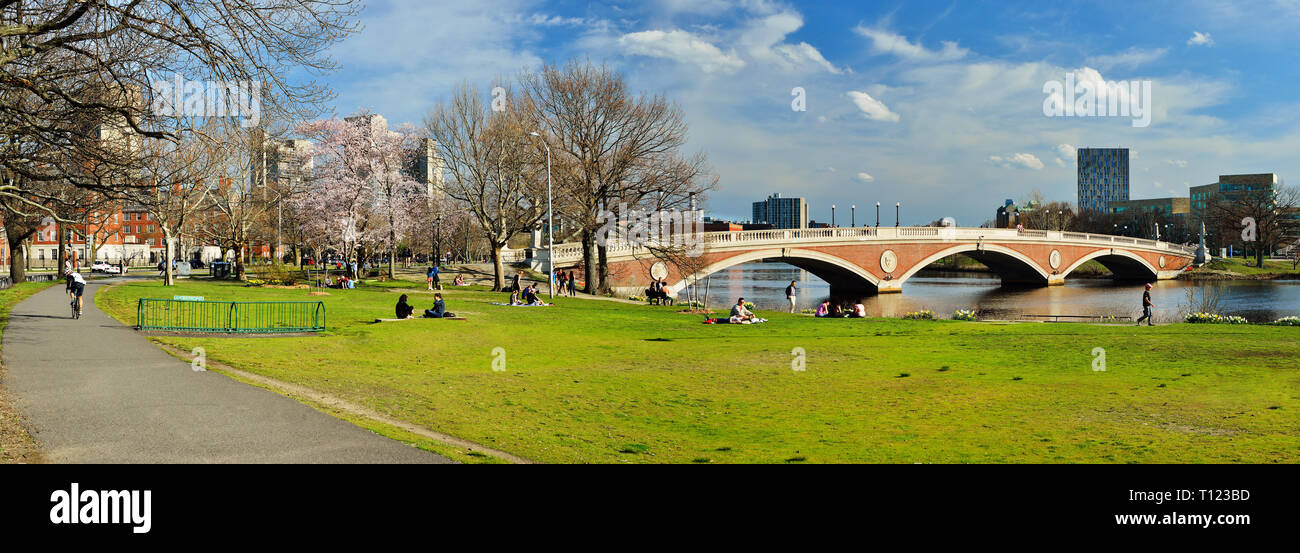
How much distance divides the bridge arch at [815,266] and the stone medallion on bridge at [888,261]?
3.79ft

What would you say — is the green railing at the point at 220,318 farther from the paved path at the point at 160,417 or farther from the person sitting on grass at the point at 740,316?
the person sitting on grass at the point at 740,316

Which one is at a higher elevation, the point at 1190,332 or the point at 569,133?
the point at 569,133

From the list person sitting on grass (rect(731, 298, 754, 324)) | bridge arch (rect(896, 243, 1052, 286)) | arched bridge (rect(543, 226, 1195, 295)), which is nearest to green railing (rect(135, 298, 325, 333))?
person sitting on grass (rect(731, 298, 754, 324))

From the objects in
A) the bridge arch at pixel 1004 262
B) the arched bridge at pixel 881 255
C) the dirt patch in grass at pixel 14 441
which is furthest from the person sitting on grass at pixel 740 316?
the bridge arch at pixel 1004 262

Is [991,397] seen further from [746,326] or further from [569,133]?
[569,133]

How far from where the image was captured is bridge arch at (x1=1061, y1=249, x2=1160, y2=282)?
75.3 m

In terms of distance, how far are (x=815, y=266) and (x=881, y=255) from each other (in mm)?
5210

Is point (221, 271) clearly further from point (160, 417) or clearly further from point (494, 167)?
point (160, 417)

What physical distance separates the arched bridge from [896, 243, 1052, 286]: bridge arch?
87 millimetres

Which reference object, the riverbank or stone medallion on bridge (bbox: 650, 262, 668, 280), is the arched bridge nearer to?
stone medallion on bridge (bbox: 650, 262, 668, 280)
